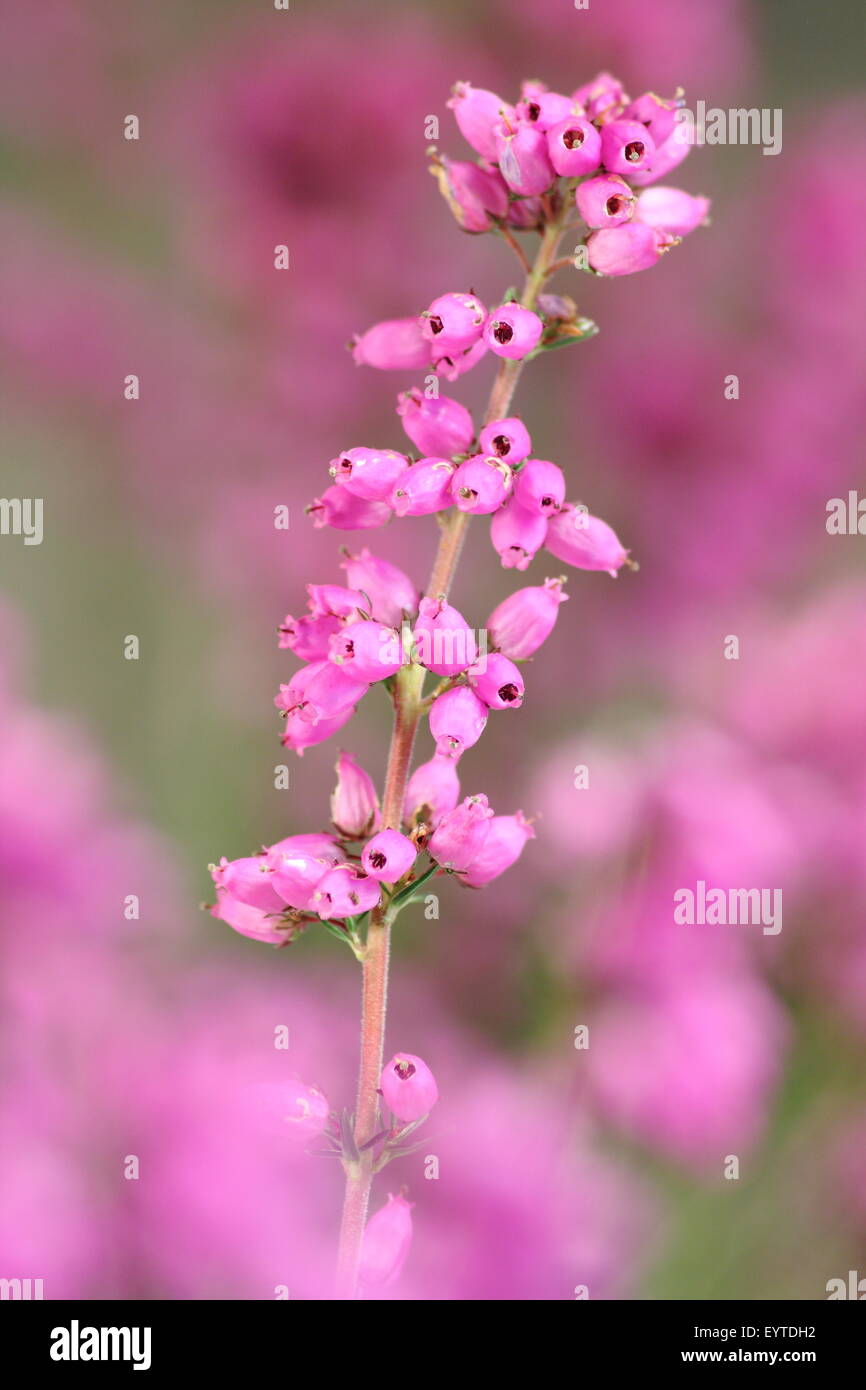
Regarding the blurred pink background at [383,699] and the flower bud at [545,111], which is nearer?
the flower bud at [545,111]

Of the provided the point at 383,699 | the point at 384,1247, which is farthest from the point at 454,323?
the point at 383,699

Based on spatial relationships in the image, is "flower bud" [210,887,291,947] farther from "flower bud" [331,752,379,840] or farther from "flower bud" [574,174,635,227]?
"flower bud" [574,174,635,227]

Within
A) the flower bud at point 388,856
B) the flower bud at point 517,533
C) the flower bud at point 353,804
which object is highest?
the flower bud at point 517,533

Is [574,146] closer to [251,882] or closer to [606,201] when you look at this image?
[606,201]

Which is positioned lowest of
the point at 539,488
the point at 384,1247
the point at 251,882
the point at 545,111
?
the point at 384,1247

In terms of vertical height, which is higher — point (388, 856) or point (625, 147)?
point (625, 147)

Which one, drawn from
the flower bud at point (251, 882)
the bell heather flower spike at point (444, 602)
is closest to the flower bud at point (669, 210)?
the bell heather flower spike at point (444, 602)

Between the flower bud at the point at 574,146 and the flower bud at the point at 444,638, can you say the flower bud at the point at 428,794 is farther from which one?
the flower bud at the point at 574,146
